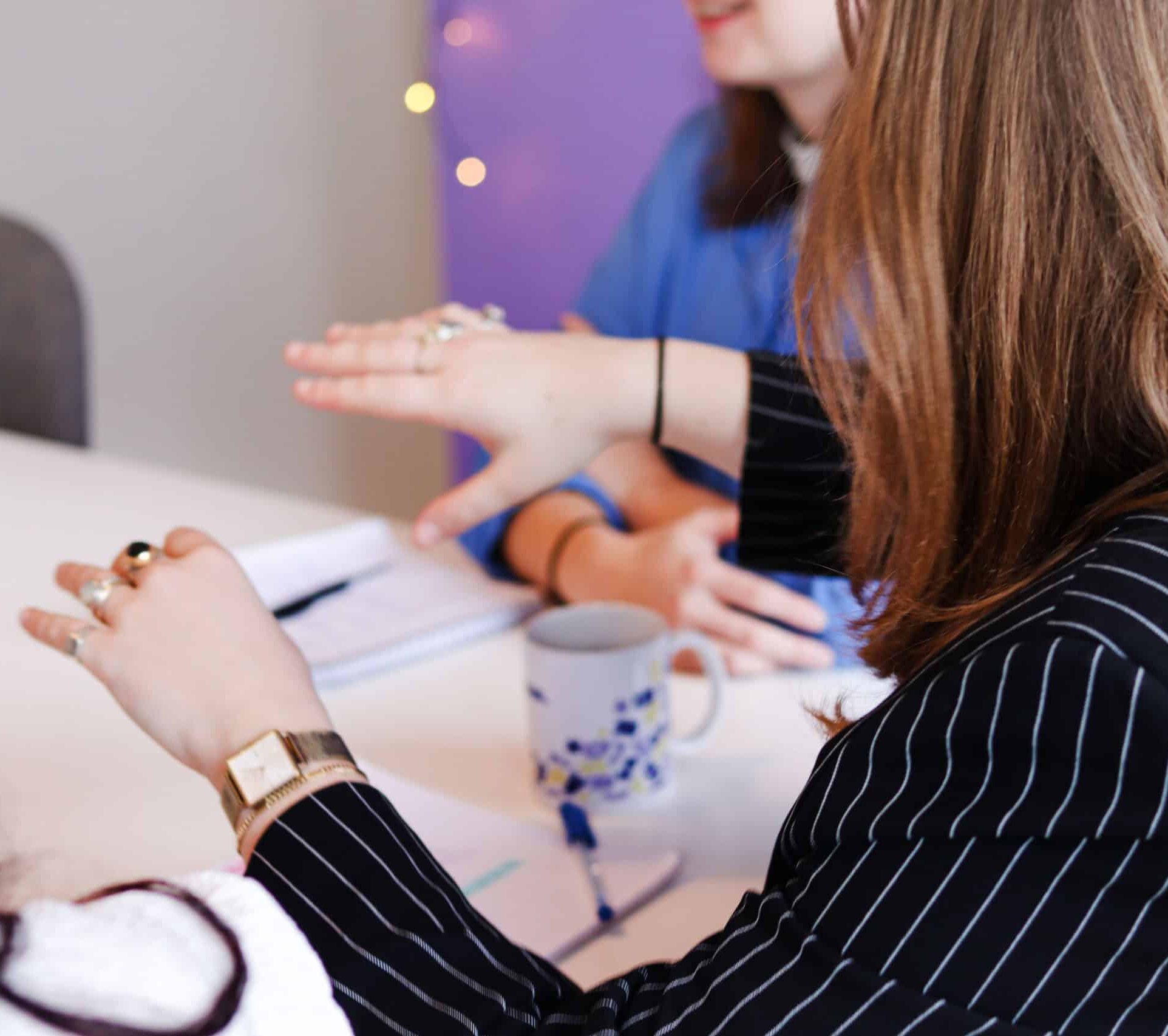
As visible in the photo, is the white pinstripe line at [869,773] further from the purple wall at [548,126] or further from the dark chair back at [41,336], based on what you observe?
the purple wall at [548,126]

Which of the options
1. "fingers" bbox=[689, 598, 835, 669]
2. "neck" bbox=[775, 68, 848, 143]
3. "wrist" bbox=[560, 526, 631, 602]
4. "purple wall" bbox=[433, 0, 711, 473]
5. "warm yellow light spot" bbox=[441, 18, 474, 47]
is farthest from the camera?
"warm yellow light spot" bbox=[441, 18, 474, 47]

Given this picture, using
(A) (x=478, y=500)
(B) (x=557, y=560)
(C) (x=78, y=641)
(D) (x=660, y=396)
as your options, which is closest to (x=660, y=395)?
(D) (x=660, y=396)

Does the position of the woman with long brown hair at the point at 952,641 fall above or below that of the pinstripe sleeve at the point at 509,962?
above

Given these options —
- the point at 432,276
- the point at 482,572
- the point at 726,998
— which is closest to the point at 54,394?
the point at 482,572

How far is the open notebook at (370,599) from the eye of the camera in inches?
32.9

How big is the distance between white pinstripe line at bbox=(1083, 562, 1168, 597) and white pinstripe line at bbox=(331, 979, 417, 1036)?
0.27m

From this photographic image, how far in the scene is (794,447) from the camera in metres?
0.76

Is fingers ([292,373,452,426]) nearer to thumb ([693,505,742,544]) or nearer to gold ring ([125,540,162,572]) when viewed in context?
gold ring ([125,540,162,572])

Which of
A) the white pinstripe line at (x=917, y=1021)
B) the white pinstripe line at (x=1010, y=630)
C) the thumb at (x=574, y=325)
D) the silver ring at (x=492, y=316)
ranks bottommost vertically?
the white pinstripe line at (x=917, y=1021)

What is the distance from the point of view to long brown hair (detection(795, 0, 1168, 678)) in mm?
421

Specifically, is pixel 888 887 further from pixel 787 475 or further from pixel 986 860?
pixel 787 475

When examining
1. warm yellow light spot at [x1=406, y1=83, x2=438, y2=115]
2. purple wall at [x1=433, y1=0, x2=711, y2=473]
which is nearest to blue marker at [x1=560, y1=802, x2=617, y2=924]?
purple wall at [x1=433, y1=0, x2=711, y2=473]

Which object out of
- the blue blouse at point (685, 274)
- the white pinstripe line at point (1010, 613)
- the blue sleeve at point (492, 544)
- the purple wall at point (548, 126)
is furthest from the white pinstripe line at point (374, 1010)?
the purple wall at point (548, 126)

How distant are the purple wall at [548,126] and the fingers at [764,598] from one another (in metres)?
1.05
